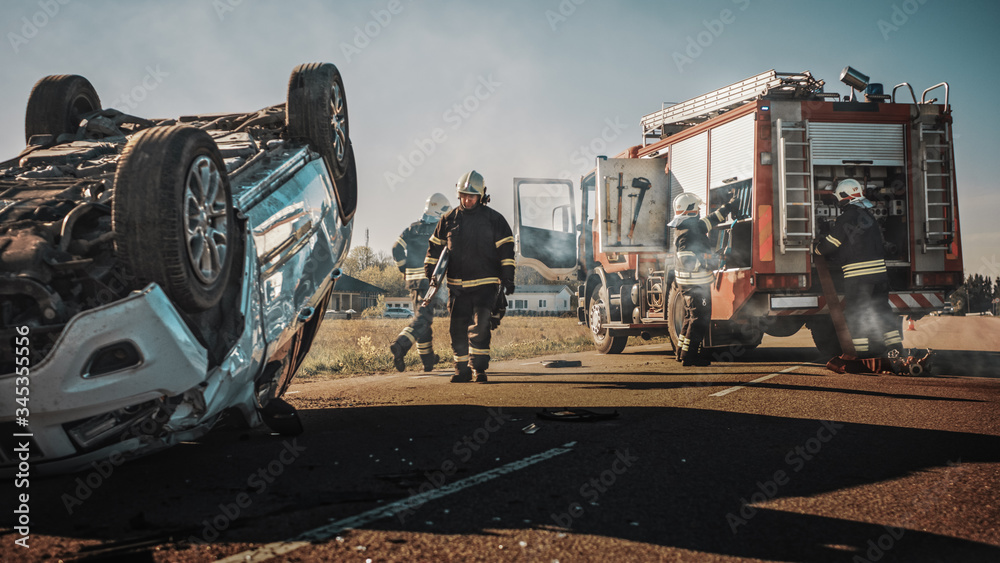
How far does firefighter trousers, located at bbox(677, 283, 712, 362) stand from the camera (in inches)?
324

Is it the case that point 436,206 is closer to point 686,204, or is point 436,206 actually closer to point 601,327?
point 686,204

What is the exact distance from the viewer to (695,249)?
8.60m

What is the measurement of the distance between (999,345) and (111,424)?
13.0 meters

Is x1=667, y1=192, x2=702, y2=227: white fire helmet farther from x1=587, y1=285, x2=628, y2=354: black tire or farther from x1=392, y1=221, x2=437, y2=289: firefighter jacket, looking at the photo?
x1=392, y1=221, x2=437, y2=289: firefighter jacket

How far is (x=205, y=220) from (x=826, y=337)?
8.77m

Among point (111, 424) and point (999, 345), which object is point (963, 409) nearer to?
point (111, 424)

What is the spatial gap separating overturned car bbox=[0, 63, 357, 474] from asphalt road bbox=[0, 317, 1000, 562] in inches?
12.8

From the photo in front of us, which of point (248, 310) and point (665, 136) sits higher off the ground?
point (665, 136)

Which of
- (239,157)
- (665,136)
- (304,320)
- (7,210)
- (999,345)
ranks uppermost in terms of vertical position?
(665,136)

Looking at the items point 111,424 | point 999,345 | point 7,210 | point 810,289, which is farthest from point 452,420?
point 999,345

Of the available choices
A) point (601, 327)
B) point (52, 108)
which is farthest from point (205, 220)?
point (601, 327)

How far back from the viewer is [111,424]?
99.8 inches

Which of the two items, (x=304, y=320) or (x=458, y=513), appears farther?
(x=304, y=320)

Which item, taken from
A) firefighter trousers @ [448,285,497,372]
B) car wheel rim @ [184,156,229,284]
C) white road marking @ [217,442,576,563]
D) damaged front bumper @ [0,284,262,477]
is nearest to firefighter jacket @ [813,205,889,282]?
firefighter trousers @ [448,285,497,372]
